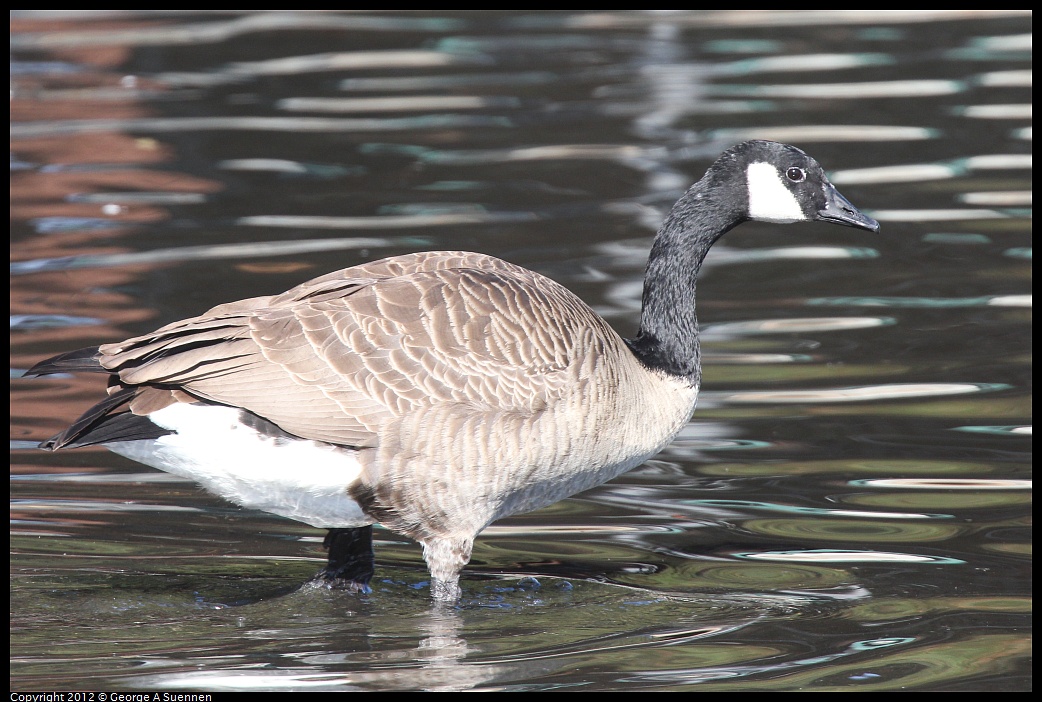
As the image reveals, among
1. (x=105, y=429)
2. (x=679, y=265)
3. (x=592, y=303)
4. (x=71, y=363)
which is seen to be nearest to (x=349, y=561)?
(x=105, y=429)

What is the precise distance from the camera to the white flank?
6.08 meters

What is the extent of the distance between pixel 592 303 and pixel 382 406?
4487 millimetres

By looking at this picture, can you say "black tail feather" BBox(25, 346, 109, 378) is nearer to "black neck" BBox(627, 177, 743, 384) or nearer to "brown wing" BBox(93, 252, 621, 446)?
"brown wing" BBox(93, 252, 621, 446)

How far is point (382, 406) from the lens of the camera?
618 cm

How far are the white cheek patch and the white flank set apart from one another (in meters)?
2.44

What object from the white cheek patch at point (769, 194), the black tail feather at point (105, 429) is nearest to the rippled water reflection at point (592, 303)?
the black tail feather at point (105, 429)

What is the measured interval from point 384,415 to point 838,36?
15.2 m

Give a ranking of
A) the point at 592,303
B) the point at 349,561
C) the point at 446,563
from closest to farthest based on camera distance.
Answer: the point at 446,563, the point at 349,561, the point at 592,303

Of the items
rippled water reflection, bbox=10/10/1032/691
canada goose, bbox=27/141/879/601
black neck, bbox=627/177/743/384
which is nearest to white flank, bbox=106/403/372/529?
canada goose, bbox=27/141/879/601

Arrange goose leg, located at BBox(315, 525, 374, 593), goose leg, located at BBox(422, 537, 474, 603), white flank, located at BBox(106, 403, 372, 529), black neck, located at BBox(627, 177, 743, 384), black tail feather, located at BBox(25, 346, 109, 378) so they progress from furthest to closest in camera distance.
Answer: black neck, located at BBox(627, 177, 743, 384)
goose leg, located at BBox(315, 525, 374, 593)
goose leg, located at BBox(422, 537, 474, 603)
black tail feather, located at BBox(25, 346, 109, 378)
white flank, located at BBox(106, 403, 372, 529)

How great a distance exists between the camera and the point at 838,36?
65.3ft

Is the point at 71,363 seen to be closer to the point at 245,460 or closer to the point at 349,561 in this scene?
the point at 245,460

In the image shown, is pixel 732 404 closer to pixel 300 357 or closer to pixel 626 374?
pixel 626 374

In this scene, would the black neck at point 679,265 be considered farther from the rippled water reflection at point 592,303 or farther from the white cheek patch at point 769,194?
the rippled water reflection at point 592,303
